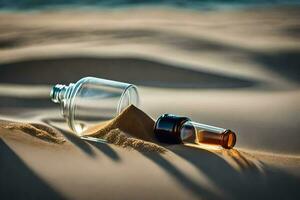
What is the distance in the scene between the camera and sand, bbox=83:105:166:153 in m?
1.29

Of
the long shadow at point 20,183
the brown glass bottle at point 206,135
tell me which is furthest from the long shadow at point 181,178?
the long shadow at point 20,183

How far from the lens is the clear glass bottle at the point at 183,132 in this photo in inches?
50.4

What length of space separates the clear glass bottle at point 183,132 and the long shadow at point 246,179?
71mm

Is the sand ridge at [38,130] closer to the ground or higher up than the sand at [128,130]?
closer to the ground

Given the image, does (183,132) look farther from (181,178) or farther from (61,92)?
(61,92)

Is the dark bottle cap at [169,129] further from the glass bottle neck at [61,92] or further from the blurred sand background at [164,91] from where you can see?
the glass bottle neck at [61,92]

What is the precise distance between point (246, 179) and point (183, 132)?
24 centimetres

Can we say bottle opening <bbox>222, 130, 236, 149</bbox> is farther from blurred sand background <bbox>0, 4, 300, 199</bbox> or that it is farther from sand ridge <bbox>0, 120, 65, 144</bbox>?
sand ridge <bbox>0, 120, 65, 144</bbox>

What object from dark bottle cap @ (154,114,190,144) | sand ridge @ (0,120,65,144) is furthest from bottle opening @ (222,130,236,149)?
sand ridge @ (0,120,65,144)

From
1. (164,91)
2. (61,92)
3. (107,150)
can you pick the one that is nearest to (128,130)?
(107,150)

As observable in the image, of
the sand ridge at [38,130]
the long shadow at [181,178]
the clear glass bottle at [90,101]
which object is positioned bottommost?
the long shadow at [181,178]

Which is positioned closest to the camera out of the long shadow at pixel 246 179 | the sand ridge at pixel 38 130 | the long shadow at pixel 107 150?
the long shadow at pixel 246 179

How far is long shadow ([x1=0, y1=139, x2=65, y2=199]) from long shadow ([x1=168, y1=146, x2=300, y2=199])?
0.29 meters

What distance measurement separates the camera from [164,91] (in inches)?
73.2
